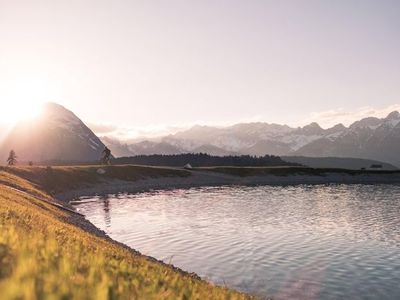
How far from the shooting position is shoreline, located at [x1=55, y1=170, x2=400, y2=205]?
13301 cm

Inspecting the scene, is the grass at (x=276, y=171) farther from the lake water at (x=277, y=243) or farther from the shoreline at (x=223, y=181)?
the lake water at (x=277, y=243)

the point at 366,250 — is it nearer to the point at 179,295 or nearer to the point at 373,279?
the point at 373,279

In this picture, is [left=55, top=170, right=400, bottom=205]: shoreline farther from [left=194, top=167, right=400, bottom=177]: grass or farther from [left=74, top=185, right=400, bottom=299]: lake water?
[left=74, top=185, right=400, bottom=299]: lake water

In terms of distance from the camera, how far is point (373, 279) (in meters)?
30.8

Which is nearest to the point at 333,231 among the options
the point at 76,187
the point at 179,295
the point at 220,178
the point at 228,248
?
the point at 228,248

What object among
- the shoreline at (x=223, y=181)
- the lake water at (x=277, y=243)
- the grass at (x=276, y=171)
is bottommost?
the lake water at (x=277, y=243)

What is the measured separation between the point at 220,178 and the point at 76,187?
228 ft

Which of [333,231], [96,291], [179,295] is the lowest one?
[333,231]

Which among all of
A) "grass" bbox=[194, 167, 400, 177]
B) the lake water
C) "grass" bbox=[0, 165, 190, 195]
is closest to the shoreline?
"grass" bbox=[194, 167, 400, 177]

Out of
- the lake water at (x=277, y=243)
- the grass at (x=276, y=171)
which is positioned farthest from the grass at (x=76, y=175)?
the lake water at (x=277, y=243)

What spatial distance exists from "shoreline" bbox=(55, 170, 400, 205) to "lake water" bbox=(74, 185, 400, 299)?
4900 centimetres

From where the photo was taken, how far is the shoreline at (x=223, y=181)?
133m

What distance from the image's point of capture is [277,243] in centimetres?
4456

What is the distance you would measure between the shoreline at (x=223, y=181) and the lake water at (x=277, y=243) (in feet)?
161
